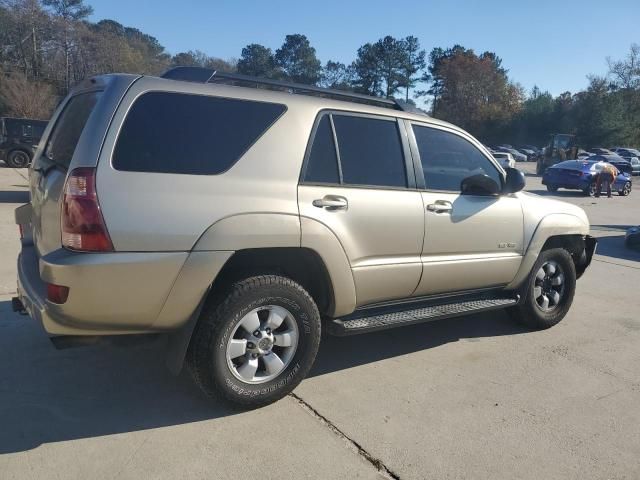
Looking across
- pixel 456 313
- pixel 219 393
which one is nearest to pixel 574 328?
pixel 456 313

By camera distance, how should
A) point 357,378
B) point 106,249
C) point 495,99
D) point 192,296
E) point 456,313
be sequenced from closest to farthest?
point 106,249
point 192,296
point 357,378
point 456,313
point 495,99

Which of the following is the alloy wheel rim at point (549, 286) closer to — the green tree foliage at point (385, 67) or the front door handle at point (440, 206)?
the front door handle at point (440, 206)

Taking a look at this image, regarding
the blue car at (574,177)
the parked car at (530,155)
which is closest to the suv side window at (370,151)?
the blue car at (574,177)

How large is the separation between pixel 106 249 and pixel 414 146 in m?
2.30

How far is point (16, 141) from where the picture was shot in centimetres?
1988

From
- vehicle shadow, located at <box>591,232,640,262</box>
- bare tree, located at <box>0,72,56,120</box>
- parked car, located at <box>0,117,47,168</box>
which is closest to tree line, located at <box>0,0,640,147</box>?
bare tree, located at <box>0,72,56,120</box>

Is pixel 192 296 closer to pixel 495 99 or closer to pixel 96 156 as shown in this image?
pixel 96 156

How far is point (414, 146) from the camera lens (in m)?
3.97

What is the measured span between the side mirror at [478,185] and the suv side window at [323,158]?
1.24m

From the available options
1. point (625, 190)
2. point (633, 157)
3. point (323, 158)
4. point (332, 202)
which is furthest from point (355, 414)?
point (633, 157)

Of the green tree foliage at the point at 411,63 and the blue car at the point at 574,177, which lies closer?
the blue car at the point at 574,177

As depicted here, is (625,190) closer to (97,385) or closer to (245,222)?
(245,222)

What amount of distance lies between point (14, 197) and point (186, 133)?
37.2 feet

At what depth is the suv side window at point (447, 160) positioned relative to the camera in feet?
13.3
